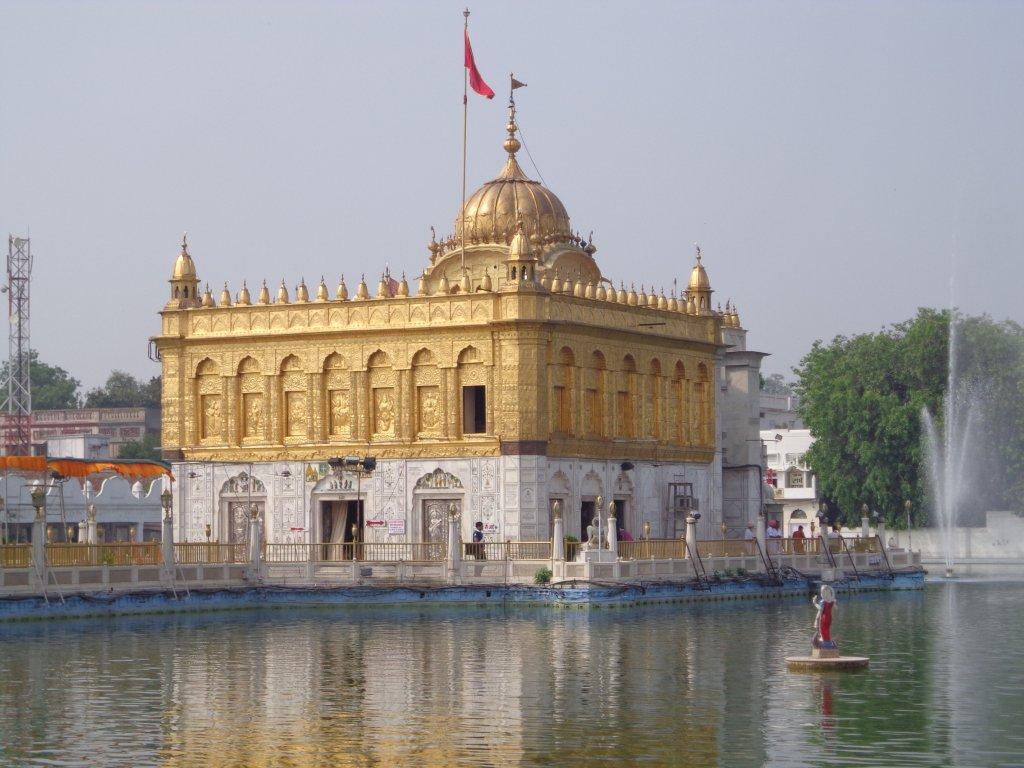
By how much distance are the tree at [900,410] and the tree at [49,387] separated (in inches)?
2552

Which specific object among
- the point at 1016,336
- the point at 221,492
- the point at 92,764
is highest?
the point at 1016,336

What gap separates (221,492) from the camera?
5544 cm

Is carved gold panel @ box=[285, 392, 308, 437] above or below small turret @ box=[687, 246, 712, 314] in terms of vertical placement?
below

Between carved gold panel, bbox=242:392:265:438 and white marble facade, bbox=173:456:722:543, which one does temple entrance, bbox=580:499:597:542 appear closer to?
white marble facade, bbox=173:456:722:543

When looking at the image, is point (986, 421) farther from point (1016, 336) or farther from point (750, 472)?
point (750, 472)

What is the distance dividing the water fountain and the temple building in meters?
17.1

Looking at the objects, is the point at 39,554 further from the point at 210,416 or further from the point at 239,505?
the point at 210,416

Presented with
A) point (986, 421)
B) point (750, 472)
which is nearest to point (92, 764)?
point (750, 472)

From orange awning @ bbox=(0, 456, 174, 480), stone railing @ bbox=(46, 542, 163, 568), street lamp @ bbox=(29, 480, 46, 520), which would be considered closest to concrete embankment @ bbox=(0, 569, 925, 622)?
stone railing @ bbox=(46, 542, 163, 568)

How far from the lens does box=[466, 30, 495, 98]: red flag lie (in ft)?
181

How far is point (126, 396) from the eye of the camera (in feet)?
442

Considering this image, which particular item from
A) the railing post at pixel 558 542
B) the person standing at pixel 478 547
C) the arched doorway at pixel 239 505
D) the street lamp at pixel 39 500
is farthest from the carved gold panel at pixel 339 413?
the street lamp at pixel 39 500

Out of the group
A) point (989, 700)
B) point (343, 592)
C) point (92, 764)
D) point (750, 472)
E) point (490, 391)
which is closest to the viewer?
point (92, 764)

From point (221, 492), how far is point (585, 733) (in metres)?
33.1
